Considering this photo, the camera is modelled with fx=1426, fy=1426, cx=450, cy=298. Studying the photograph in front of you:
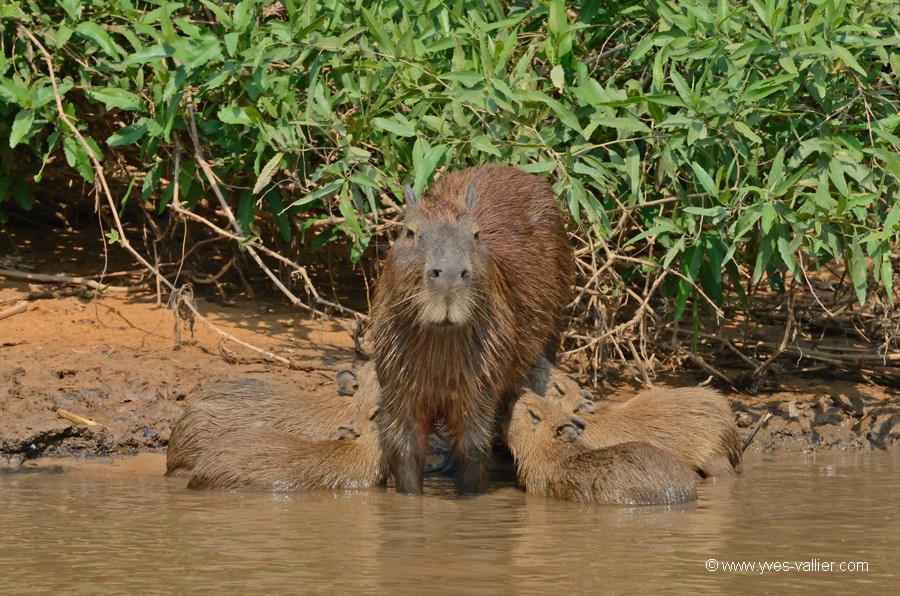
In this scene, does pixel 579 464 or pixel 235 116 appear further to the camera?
pixel 235 116

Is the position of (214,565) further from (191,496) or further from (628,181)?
(628,181)

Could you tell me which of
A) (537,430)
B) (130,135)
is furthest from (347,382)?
(130,135)

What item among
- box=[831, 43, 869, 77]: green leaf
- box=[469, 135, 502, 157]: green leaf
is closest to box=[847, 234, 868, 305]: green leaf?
box=[831, 43, 869, 77]: green leaf

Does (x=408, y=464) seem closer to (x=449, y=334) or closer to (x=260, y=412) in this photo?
(x=449, y=334)

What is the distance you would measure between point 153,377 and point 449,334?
6.24 ft

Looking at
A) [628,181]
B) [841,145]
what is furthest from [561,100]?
[841,145]

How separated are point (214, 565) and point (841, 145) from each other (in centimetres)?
364

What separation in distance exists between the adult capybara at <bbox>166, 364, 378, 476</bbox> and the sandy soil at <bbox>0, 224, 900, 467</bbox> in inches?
9.7

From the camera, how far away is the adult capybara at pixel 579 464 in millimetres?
5688

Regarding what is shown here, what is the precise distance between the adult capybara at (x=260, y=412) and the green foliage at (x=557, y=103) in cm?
79

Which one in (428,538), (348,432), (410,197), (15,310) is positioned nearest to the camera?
(428,538)

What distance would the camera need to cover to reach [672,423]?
21.4 ft

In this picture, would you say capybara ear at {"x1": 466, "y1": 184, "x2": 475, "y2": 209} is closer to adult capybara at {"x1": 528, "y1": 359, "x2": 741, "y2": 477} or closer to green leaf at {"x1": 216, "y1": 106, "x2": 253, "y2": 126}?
adult capybara at {"x1": 528, "y1": 359, "x2": 741, "y2": 477}

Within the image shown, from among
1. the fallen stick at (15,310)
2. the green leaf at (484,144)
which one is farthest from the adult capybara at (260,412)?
the fallen stick at (15,310)
